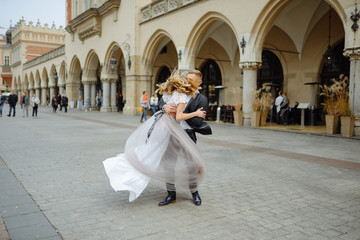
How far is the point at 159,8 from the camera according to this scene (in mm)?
19500

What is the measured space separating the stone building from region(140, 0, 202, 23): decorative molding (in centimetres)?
6

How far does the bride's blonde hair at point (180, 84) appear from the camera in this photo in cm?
377

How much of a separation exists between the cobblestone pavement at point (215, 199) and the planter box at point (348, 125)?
298 centimetres

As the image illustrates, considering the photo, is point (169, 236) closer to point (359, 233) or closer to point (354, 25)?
point (359, 233)

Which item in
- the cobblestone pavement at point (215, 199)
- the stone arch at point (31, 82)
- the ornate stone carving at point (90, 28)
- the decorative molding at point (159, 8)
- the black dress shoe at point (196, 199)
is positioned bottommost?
the cobblestone pavement at point (215, 199)

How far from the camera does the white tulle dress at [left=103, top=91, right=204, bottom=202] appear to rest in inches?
145

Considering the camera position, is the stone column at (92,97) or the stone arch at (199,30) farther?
the stone column at (92,97)

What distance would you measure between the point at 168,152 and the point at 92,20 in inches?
1027

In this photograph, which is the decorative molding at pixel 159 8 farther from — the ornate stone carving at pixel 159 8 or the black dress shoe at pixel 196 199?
the black dress shoe at pixel 196 199

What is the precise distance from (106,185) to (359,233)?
10.7 feet

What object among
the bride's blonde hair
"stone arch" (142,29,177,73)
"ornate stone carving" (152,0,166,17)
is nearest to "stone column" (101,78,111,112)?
"stone arch" (142,29,177,73)

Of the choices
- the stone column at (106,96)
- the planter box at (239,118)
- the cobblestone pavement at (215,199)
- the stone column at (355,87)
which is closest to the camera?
the cobblestone pavement at (215,199)

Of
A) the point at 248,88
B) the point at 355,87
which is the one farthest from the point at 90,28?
the point at 355,87

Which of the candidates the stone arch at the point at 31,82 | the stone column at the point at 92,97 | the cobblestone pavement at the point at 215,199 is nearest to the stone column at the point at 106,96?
the stone column at the point at 92,97
